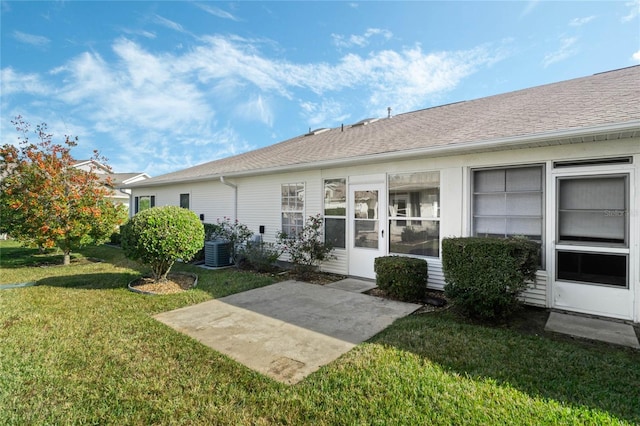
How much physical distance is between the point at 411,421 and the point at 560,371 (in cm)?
180

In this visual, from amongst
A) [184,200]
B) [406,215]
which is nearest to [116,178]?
[184,200]

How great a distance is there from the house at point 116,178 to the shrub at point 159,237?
4.72m

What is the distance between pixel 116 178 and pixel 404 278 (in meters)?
30.2

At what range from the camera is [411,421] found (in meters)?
2.18

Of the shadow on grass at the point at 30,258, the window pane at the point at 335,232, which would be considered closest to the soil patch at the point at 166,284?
the window pane at the point at 335,232

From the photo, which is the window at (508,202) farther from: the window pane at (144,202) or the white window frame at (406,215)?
the window pane at (144,202)

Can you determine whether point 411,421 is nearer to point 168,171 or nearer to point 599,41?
point 599,41

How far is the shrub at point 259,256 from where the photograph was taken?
25.7ft

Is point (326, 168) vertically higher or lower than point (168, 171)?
lower

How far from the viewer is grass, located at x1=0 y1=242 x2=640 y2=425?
2.28 meters

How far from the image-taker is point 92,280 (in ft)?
22.1

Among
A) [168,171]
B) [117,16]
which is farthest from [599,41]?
[168,171]

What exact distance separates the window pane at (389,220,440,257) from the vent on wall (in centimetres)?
208

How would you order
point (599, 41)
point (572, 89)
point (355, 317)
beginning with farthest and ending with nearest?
point (599, 41) → point (572, 89) → point (355, 317)
